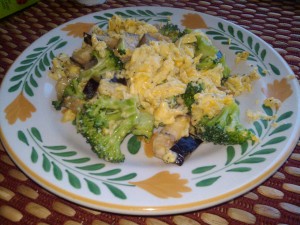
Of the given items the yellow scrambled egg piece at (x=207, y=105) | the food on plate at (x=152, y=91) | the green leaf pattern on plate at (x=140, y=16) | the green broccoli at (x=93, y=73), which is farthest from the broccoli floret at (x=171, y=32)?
the yellow scrambled egg piece at (x=207, y=105)

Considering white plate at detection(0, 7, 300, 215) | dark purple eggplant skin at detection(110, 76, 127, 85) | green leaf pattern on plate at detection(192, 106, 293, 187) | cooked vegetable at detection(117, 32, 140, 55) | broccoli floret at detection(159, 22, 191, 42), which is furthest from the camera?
broccoli floret at detection(159, 22, 191, 42)

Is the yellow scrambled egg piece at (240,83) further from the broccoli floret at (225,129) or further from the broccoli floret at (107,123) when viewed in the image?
the broccoli floret at (107,123)

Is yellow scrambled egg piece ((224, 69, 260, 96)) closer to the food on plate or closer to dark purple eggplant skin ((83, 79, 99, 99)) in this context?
the food on plate

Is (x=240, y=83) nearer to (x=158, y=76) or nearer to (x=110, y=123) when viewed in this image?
(x=158, y=76)

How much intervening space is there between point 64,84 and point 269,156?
1.21 metres

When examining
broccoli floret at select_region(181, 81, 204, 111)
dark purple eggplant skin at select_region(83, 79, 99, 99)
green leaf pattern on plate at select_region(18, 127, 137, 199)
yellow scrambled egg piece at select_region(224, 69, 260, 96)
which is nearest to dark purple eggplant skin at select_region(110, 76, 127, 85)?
dark purple eggplant skin at select_region(83, 79, 99, 99)

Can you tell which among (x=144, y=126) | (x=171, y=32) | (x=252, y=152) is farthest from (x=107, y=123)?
(x=171, y=32)

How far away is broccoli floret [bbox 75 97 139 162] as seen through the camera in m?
1.68

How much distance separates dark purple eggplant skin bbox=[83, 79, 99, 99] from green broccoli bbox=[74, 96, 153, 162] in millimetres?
135

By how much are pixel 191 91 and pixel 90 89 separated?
1.82 feet

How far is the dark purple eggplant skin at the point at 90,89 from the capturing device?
195 cm

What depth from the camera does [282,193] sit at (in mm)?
1689

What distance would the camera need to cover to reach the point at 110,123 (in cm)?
179

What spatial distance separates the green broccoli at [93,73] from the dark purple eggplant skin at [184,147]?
59 cm
